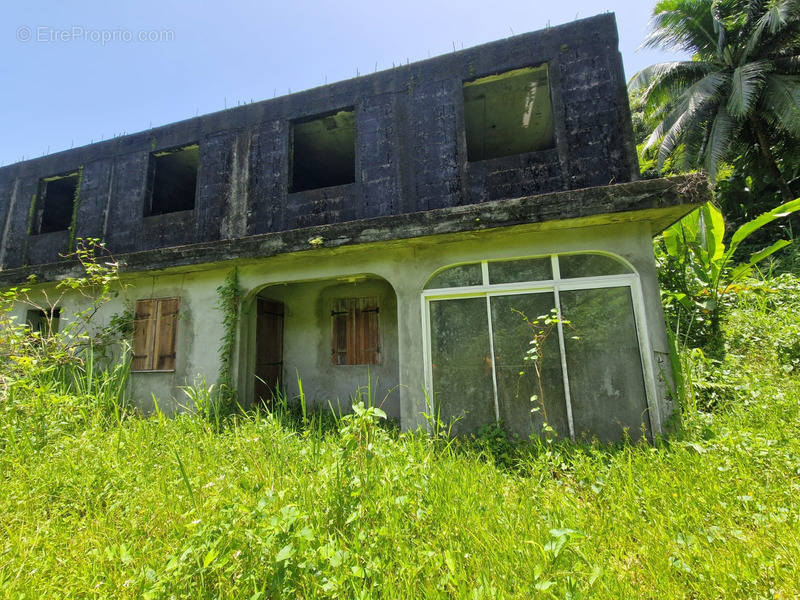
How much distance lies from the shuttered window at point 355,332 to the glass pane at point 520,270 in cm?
304

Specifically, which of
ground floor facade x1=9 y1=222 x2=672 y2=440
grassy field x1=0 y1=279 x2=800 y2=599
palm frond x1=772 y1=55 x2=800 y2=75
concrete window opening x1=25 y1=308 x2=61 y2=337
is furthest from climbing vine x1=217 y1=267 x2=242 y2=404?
palm frond x1=772 y1=55 x2=800 y2=75

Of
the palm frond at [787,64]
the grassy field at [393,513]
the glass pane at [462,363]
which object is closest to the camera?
the grassy field at [393,513]

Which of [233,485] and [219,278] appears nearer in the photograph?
[233,485]

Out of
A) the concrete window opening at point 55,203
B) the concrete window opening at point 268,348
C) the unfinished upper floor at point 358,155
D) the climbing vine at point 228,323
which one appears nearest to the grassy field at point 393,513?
the climbing vine at point 228,323

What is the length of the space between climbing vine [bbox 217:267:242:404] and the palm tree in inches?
563

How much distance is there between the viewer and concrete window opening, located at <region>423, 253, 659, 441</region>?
4.38 meters

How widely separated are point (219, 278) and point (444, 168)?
4337mm

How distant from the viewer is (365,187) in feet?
21.3

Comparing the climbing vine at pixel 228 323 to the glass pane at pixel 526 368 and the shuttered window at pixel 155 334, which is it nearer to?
the shuttered window at pixel 155 334

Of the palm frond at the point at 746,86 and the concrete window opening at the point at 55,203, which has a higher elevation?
the palm frond at the point at 746,86

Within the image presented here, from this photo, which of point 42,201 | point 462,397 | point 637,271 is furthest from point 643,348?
point 42,201

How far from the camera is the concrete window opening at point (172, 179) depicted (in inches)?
317

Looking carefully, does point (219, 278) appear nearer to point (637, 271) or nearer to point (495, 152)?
point (637, 271)

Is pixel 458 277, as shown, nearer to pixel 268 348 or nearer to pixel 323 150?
pixel 268 348
